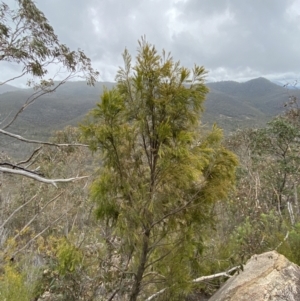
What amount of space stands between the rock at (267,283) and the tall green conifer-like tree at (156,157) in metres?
0.75

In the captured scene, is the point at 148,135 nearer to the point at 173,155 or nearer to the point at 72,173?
the point at 173,155

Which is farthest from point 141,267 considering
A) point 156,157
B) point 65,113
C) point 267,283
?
point 65,113

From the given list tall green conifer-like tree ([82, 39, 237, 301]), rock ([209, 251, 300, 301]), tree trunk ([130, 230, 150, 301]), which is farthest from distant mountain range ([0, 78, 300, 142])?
rock ([209, 251, 300, 301])

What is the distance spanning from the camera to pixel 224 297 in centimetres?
343

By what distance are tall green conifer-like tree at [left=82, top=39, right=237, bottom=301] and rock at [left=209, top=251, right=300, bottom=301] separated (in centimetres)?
75

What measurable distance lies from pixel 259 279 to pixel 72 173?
981 cm

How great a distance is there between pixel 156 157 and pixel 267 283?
1.80 metres

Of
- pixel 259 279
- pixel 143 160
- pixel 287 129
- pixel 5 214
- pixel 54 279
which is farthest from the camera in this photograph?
pixel 5 214

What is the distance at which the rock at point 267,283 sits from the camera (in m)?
3.18

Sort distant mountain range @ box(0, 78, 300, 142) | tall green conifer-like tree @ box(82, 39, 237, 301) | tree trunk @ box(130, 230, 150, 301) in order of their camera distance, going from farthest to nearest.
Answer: distant mountain range @ box(0, 78, 300, 142) → tree trunk @ box(130, 230, 150, 301) → tall green conifer-like tree @ box(82, 39, 237, 301)

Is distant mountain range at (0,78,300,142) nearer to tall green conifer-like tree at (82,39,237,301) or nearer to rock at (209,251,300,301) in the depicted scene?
tall green conifer-like tree at (82,39,237,301)

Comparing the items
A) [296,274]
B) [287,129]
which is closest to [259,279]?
[296,274]

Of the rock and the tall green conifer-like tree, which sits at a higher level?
the tall green conifer-like tree

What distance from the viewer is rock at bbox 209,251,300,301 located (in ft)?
10.4
